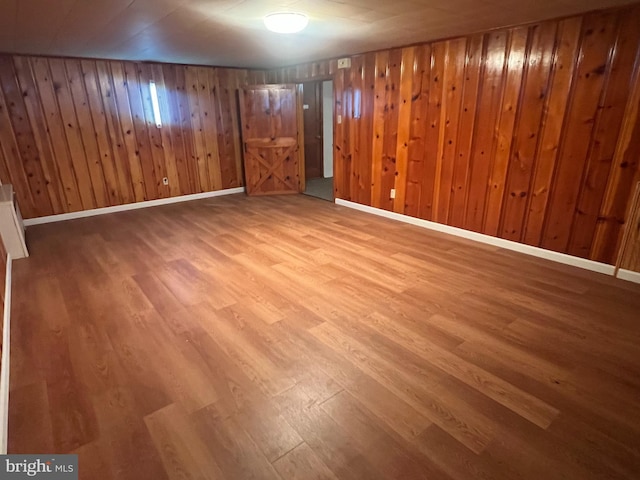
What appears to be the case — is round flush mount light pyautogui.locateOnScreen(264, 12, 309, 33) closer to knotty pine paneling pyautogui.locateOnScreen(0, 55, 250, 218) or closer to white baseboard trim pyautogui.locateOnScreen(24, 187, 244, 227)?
knotty pine paneling pyautogui.locateOnScreen(0, 55, 250, 218)

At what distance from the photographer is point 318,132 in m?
7.69

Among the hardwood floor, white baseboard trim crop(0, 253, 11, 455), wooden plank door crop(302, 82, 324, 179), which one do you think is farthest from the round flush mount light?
wooden plank door crop(302, 82, 324, 179)

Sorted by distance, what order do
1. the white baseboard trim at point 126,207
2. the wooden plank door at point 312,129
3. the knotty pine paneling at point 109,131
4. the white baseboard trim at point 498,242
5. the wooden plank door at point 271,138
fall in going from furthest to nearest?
the wooden plank door at point 312,129
the wooden plank door at point 271,138
the white baseboard trim at point 126,207
the knotty pine paneling at point 109,131
the white baseboard trim at point 498,242

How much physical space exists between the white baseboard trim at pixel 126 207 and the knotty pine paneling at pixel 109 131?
0.07 meters

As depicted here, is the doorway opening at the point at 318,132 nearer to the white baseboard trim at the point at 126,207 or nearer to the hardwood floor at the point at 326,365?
the white baseboard trim at the point at 126,207

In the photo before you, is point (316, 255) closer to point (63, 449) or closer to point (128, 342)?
point (128, 342)

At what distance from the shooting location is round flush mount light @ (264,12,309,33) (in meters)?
2.67

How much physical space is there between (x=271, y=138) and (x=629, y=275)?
5.15 m

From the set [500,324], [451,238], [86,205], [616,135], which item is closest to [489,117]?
[616,135]

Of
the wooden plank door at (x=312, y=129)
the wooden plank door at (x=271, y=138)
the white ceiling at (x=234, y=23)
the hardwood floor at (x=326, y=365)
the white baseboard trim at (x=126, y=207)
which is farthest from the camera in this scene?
the wooden plank door at (x=312, y=129)

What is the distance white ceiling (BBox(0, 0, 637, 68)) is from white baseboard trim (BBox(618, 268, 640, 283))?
2102 millimetres

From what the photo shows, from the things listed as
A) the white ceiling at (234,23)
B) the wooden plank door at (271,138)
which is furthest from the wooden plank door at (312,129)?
the white ceiling at (234,23)

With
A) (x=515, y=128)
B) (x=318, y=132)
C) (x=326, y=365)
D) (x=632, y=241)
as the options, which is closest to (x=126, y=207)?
(x=318, y=132)

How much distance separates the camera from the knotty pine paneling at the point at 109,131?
4.57 meters
